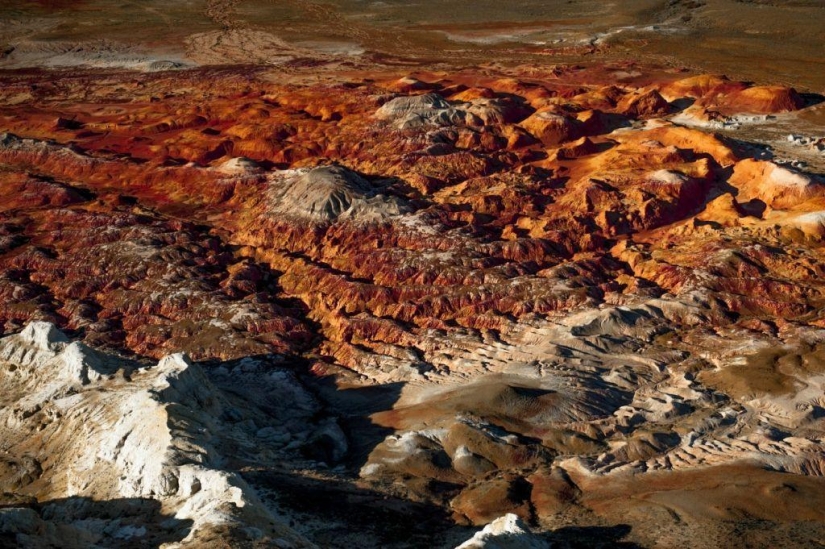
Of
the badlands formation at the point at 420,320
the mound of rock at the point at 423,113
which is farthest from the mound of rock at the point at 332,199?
the mound of rock at the point at 423,113

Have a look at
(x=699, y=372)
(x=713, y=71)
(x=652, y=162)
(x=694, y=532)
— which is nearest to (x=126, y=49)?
(x=713, y=71)

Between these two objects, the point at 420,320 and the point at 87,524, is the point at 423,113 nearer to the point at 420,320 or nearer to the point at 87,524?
the point at 420,320

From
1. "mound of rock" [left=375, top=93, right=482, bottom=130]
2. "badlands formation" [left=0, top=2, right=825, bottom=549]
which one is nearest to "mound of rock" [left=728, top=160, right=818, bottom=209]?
"badlands formation" [left=0, top=2, right=825, bottom=549]

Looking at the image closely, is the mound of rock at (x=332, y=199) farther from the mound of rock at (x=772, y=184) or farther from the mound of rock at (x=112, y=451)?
the mound of rock at (x=772, y=184)

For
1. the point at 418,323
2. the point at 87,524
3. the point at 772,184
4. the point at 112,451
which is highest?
the point at 772,184

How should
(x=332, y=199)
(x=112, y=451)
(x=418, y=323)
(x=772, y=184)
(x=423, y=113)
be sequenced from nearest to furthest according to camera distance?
(x=112, y=451) → (x=418, y=323) → (x=772, y=184) → (x=332, y=199) → (x=423, y=113)

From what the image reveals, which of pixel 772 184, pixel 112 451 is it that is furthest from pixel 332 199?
pixel 112 451

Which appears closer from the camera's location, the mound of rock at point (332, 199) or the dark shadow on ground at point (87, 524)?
the dark shadow on ground at point (87, 524)

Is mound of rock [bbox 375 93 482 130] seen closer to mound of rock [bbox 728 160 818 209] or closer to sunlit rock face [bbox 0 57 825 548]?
sunlit rock face [bbox 0 57 825 548]
